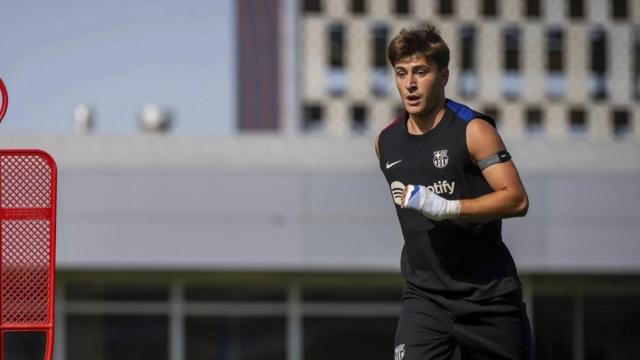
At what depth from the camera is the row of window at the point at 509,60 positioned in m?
71.9

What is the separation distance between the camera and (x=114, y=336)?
65.7 ft

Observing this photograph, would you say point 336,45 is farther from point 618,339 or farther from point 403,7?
point 618,339

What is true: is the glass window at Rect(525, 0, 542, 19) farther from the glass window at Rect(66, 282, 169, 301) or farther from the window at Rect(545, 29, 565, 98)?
the glass window at Rect(66, 282, 169, 301)

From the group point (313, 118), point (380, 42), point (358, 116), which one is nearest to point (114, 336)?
point (313, 118)

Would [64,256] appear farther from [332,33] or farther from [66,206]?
[332,33]

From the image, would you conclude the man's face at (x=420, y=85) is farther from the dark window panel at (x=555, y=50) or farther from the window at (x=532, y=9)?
the dark window panel at (x=555, y=50)

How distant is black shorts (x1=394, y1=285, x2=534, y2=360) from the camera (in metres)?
4.73

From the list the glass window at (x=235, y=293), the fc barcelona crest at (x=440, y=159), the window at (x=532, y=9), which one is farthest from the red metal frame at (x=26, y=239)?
the window at (x=532, y=9)

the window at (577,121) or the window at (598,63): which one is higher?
the window at (598,63)

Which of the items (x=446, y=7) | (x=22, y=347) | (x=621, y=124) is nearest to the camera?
(x=22, y=347)

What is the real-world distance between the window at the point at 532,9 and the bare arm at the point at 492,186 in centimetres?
6936

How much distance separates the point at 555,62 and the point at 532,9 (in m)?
3.18

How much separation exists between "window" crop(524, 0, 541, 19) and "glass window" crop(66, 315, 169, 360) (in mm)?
55080

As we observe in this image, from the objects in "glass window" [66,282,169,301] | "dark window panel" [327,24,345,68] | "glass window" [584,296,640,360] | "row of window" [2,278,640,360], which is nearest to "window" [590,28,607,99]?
"dark window panel" [327,24,345,68]
